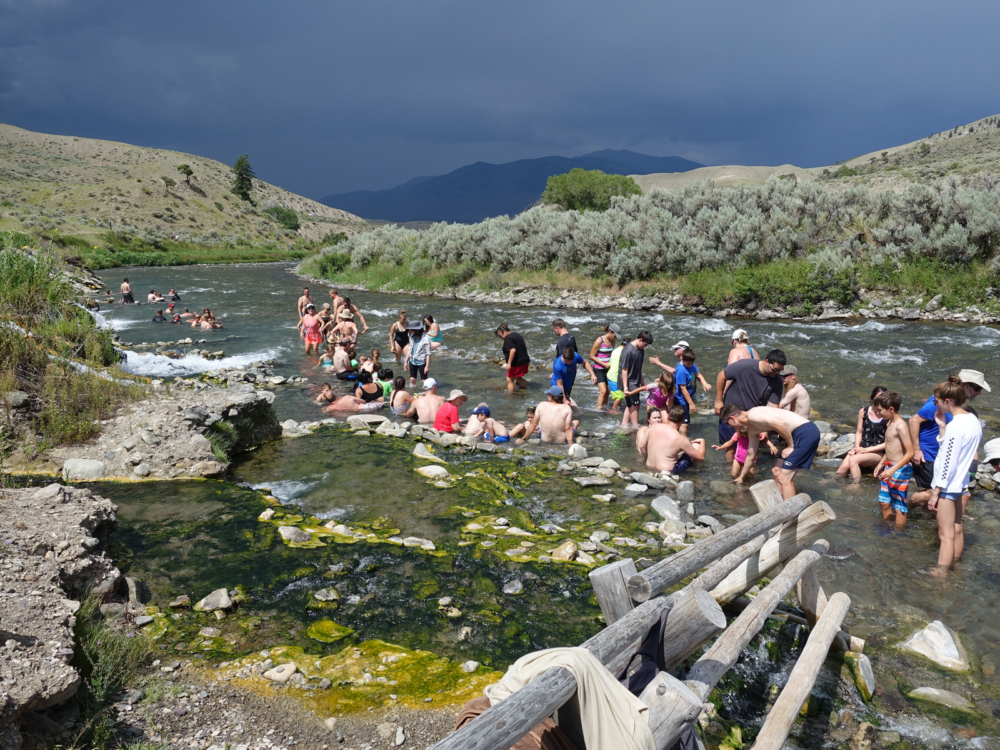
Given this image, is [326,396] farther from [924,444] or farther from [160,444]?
[924,444]

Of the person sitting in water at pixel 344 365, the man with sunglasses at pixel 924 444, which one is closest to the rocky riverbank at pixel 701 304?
the person sitting in water at pixel 344 365

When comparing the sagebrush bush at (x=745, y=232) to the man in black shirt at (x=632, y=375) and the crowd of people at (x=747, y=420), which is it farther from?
the man in black shirt at (x=632, y=375)

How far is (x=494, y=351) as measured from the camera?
2011cm

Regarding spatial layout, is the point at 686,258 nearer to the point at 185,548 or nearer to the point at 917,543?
the point at 917,543

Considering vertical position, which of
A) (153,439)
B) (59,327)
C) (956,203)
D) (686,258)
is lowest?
(153,439)

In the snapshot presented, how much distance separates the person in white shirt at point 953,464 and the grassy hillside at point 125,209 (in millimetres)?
58340

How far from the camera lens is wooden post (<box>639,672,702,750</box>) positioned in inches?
111

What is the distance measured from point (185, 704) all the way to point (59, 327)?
824cm

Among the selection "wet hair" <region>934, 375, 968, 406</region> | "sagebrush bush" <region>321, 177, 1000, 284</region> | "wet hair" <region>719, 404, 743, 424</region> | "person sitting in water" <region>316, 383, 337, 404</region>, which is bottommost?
"person sitting in water" <region>316, 383, 337, 404</region>

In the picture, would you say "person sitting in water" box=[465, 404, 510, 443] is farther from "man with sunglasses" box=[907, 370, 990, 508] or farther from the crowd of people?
"man with sunglasses" box=[907, 370, 990, 508]

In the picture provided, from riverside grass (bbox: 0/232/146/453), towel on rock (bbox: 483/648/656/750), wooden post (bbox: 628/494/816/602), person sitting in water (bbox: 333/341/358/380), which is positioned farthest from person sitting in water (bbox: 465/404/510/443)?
towel on rock (bbox: 483/648/656/750)

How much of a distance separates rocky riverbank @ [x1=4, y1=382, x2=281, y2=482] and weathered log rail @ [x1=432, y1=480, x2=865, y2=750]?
Result: 22.3 ft

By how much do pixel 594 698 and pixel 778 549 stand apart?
11.1 ft

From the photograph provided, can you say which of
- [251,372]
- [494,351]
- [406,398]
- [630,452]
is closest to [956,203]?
[494,351]
